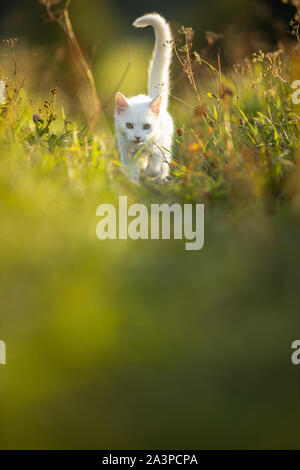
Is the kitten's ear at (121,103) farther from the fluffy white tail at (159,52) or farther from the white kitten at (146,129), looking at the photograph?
the fluffy white tail at (159,52)

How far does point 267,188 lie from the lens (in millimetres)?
1859

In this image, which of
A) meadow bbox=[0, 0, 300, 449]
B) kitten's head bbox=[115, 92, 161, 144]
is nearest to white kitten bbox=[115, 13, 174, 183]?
kitten's head bbox=[115, 92, 161, 144]

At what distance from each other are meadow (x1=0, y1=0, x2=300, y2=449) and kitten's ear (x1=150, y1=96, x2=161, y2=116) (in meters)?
1.01

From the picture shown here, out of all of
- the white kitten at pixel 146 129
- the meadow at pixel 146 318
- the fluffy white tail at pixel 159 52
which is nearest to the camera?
the meadow at pixel 146 318

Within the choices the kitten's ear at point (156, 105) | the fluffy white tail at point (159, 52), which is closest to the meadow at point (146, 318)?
the kitten's ear at point (156, 105)

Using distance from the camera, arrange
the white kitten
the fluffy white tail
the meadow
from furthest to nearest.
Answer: the fluffy white tail
the white kitten
the meadow

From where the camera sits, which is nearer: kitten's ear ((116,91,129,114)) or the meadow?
the meadow

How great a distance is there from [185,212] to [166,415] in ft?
3.05

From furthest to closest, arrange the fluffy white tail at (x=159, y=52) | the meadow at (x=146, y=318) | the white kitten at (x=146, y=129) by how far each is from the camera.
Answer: the fluffy white tail at (x=159, y=52), the white kitten at (x=146, y=129), the meadow at (x=146, y=318)

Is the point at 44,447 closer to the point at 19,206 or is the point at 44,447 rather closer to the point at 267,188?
the point at 19,206

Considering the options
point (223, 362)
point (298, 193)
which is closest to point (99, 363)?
point (223, 362)

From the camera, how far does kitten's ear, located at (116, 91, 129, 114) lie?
2.81m

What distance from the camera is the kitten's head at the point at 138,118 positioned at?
9.04 feet

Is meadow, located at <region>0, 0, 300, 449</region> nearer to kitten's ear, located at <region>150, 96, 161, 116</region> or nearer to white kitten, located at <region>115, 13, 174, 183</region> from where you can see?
white kitten, located at <region>115, 13, 174, 183</region>
